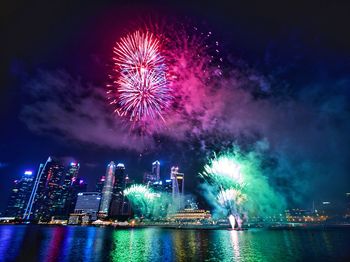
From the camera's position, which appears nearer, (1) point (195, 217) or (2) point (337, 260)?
(2) point (337, 260)

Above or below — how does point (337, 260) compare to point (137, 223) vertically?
below

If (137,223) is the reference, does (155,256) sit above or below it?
below

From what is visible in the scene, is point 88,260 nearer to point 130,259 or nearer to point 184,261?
point 130,259

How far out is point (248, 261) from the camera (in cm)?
2962

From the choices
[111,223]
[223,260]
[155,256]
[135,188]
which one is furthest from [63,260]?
[111,223]

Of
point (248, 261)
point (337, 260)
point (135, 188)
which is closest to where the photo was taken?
point (248, 261)

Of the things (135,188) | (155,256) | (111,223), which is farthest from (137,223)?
(155,256)

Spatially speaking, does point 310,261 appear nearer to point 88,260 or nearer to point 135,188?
point 88,260

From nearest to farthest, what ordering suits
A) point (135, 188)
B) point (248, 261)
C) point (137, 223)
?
point (248, 261), point (135, 188), point (137, 223)

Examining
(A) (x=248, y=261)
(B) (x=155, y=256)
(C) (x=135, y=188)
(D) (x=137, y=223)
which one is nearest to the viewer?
(A) (x=248, y=261)

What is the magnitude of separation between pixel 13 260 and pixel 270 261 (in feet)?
106

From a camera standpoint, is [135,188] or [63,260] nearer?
[63,260]

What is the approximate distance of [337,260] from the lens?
104 ft

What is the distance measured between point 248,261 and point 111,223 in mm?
178693
